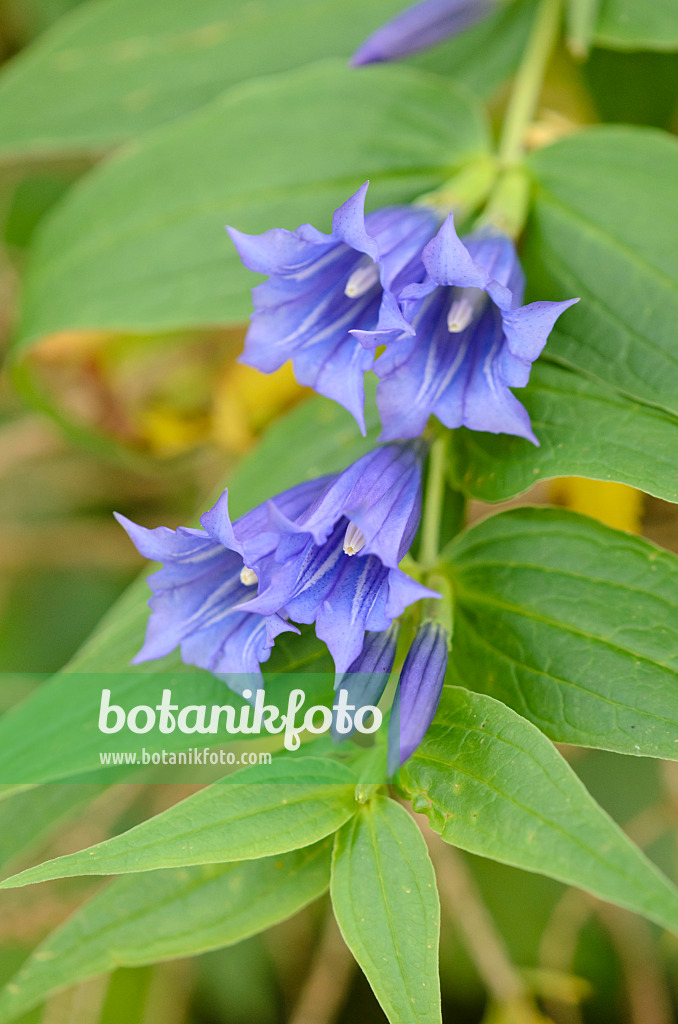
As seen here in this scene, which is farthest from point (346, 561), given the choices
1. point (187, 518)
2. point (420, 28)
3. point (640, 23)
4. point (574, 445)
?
point (187, 518)

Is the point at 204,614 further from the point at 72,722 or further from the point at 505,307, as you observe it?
the point at 505,307

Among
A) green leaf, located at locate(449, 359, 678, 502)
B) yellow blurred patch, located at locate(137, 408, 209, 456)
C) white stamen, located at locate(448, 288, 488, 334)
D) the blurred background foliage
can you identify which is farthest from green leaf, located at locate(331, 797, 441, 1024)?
yellow blurred patch, located at locate(137, 408, 209, 456)

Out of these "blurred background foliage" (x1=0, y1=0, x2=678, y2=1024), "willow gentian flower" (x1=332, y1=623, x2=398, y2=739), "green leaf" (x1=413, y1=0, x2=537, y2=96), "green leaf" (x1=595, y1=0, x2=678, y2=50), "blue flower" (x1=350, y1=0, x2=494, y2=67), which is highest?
"blue flower" (x1=350, y1=0, x2=494, y2=67)

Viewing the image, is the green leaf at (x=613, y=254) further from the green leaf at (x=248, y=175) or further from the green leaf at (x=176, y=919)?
the green leaf at (x=176, y=919)

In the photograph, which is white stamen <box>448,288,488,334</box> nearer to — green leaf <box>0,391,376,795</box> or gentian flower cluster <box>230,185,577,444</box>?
gentian flower cluster <box>230,185,577,444</box>

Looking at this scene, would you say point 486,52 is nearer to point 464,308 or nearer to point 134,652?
point 464,308

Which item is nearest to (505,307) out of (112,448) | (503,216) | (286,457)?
(503,216)
